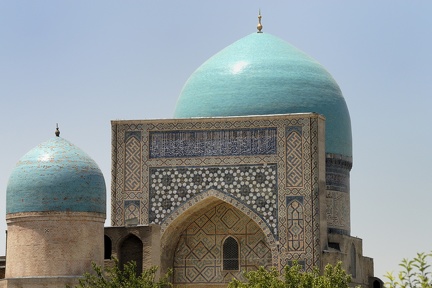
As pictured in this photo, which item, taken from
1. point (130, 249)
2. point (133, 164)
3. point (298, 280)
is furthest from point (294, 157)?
point (298, 280)

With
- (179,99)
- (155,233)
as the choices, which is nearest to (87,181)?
(155,233)

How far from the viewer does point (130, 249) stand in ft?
75.4

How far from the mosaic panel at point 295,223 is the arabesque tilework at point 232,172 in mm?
19

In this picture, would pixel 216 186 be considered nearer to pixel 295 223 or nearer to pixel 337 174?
pixel 295 223

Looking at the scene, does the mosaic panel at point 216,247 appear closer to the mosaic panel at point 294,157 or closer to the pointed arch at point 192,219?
the pointed arch at point 192,219

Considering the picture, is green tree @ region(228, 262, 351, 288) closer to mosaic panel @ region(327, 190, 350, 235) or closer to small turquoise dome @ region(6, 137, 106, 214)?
small turquoise dome @ region(6, 137, 106, 214)

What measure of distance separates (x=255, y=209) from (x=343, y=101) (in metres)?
3.70

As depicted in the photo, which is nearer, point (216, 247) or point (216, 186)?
point (216, 186)

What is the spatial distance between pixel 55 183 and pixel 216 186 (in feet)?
14.7

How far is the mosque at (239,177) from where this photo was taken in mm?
24094

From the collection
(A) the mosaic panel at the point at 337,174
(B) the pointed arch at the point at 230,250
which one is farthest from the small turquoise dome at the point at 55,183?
(A) the mosaic panel at the point at 337,174

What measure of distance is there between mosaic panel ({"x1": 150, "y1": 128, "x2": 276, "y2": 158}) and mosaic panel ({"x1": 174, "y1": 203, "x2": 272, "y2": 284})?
3.70ft

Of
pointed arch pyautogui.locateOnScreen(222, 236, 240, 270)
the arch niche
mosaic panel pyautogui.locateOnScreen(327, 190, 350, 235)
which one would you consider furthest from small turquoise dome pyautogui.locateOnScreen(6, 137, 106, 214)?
mosaic panel pyautogui.locateOnScreen(327, 190, 350, 235)

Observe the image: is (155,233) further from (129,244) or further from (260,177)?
(260,177)
